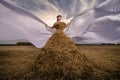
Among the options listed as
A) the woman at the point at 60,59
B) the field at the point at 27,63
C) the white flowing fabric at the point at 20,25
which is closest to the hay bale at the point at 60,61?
the woman at the point at 60,59

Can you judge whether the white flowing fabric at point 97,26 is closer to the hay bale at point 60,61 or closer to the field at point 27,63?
the hay bale at point 60,61

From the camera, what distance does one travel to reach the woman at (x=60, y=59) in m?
6.11

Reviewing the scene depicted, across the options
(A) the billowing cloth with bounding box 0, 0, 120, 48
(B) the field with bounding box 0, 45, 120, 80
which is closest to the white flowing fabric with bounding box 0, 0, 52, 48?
(A) the billowing cloth with bounding box 0, 0, 120, 48

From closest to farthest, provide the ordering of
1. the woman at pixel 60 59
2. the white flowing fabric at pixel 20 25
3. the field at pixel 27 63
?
the white flowing fabric at pixel 20 25 < the woman at pixel 60 59 < the field at pixel 27 63

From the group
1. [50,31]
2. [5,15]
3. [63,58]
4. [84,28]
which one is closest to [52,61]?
[63,58]

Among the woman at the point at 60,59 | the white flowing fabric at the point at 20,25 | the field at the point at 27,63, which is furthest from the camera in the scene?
the field at the point at 27,63

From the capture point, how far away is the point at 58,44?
6.21 meters

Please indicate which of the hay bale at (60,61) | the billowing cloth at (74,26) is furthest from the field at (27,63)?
the billowing cloth at (74,26)

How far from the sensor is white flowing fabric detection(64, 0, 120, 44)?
16.7 ft

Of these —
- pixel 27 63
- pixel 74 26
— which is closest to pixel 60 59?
pixel 74 26

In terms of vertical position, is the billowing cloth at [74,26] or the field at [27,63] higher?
the billowing cloth at [74,26]

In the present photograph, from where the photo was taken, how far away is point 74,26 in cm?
567

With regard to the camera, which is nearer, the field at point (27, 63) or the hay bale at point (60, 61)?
the hay bale at point (60, 61)

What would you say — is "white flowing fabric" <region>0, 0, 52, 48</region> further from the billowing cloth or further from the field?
the field
